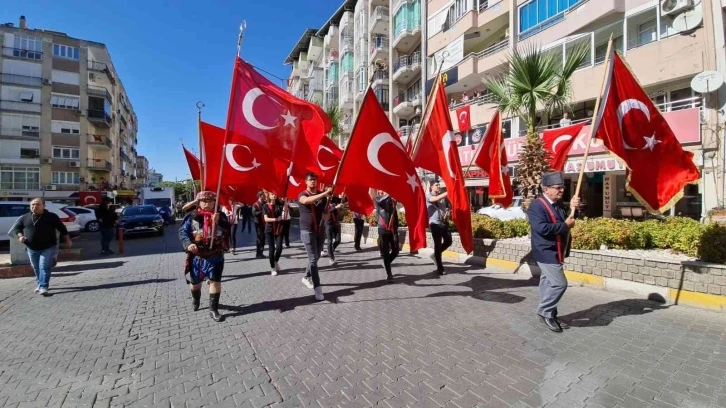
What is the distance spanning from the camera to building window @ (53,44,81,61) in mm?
42281

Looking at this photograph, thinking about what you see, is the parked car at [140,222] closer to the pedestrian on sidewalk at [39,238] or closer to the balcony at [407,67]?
the pedestrian on sidewalk at [39,238]

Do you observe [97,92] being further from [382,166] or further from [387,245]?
[382,166]

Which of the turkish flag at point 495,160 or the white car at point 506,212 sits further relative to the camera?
the white car at point 506,212

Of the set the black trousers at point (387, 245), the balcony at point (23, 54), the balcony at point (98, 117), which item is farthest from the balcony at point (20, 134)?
the black trousers at point (387, 245)

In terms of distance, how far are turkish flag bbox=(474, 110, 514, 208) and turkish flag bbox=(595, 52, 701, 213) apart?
3562 mm

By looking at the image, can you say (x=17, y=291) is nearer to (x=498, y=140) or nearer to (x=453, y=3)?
(x=498, y=140)

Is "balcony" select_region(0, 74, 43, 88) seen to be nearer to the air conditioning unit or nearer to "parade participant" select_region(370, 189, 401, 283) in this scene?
"parade participant" select_region(370, 189, 401, 283)

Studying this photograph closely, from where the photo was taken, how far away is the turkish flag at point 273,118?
17.8ft

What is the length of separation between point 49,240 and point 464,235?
283 inches

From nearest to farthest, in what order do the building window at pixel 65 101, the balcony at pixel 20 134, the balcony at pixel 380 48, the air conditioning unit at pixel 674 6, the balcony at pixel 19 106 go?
the air conditioning unit at pixel 674 6 → the balcony at pixel 380 48 → the balcony at pixel 19 106 → the balcony at pixel 20 134 → the building window at pixel 65 101

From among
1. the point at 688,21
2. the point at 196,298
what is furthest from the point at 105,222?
the point at 688,21

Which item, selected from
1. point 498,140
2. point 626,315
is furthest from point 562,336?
point 498,140

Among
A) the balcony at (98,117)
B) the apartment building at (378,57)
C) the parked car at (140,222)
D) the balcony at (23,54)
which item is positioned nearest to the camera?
the parked car at (140,222)

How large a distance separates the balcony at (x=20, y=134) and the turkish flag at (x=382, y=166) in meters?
50.3
